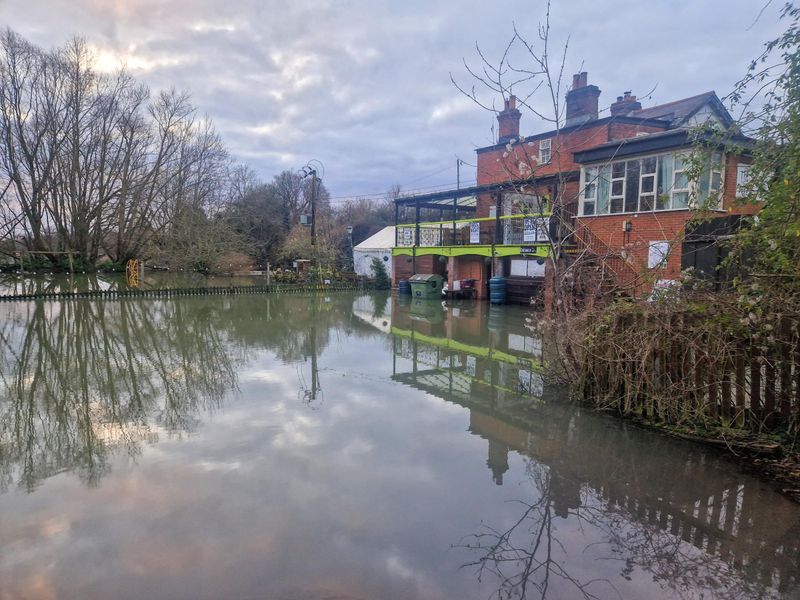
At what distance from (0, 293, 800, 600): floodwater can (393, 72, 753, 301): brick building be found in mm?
2730

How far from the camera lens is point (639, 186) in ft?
50.8

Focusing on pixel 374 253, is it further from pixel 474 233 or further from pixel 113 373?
pixel 113 373

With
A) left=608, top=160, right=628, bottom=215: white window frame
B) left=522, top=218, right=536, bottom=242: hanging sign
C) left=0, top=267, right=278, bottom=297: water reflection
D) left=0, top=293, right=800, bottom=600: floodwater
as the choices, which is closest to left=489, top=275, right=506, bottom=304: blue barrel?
left=522, top=218, right=536, bottom=242: hanging sign

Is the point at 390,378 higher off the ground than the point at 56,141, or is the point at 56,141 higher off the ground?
the point at 56,141

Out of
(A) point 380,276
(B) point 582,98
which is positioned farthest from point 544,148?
(A) point 380,276

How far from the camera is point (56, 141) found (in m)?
33.5

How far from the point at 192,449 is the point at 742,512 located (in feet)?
16.9

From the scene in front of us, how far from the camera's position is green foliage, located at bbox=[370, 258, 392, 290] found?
30266 mm

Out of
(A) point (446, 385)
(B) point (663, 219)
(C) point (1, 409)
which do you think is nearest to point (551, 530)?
(A) point (446, 385)

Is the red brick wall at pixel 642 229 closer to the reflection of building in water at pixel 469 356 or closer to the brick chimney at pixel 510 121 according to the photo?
the reflection of building in water at pixel 469 356

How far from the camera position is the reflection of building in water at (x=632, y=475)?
3.49 m

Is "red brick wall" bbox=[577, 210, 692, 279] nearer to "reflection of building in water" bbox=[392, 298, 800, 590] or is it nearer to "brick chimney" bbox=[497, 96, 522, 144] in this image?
"reflection of building in water" bbox=[392, 298, 800, 590]

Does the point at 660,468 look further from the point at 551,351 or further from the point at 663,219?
the point at 663,219

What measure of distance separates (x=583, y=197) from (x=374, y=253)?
17555mm
